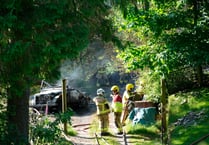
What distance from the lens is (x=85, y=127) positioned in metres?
14.8

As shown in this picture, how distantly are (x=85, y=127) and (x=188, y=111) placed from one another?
4.50 metres

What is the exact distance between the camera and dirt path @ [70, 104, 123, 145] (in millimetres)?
11884

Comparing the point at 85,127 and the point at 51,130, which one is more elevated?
the point at 51,130

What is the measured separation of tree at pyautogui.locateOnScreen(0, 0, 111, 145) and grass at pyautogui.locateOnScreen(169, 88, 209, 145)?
4261 mm

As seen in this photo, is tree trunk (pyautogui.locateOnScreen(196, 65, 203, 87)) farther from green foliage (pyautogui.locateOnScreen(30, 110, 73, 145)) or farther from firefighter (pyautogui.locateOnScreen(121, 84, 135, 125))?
green foliage (pyautogui.locateOnScreen(30, 110, 73, 145))

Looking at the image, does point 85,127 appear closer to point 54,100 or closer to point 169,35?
point 54,100

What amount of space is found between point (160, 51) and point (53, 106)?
8.23m

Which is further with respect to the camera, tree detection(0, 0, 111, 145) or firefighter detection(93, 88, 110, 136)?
firefighter detection(93, 88, 110, 136)

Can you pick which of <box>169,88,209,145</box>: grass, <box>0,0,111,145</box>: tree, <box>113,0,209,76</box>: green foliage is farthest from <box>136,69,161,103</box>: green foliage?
<box>0,0,111,145</box>: tree

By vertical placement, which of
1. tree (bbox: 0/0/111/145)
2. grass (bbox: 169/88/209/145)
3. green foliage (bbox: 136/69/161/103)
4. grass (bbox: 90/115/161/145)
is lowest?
grass (bbox: 90/115/161/145)

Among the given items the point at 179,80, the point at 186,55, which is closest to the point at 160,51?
the point at 186,55

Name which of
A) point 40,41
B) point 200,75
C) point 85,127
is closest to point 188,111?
point 200,75

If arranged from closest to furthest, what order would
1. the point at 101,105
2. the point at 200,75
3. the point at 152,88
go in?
the point at 101,105 < the point at 152,88 < the point at 200,75

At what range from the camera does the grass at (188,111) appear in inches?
386
